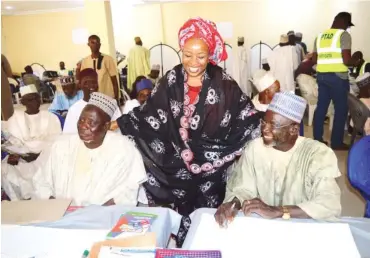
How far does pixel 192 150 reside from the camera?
227 centimetres

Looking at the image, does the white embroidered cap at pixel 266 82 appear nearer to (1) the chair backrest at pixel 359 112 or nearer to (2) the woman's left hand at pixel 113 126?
(1) the chair backrest at pixel 359 112

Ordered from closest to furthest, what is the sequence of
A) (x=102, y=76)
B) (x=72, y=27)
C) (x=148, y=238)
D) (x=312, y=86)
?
(x=148, y=238) → (x=102, y=76) → (x=312, y=86) → (x=72, y=27)

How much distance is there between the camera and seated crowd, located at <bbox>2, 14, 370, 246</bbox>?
1771 millimetres

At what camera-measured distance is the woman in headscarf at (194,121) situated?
Result: 2209 millimetres

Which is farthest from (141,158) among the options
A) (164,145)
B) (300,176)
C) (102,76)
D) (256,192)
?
(102,76)

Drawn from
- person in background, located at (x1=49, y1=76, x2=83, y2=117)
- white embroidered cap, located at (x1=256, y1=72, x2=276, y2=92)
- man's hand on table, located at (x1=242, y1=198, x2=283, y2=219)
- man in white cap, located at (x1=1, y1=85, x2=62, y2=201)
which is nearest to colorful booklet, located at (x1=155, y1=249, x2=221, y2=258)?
man's hand on table, located at (x1=242, y1=198, x2=283, y2=219)

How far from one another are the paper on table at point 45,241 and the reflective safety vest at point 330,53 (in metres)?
4.23

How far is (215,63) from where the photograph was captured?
2336 mm

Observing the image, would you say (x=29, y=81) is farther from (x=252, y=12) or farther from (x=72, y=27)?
(x=252, y=12)

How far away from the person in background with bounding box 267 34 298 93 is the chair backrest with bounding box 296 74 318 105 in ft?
3.68

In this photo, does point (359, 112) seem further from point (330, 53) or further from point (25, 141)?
point (25, 141)

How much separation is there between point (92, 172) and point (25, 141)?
61.2 inches

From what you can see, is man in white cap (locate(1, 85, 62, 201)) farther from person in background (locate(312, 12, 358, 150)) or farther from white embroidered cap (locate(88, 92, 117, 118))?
person in background (locate(312, 12, 358, 150))

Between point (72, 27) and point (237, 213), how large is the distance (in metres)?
12.9
